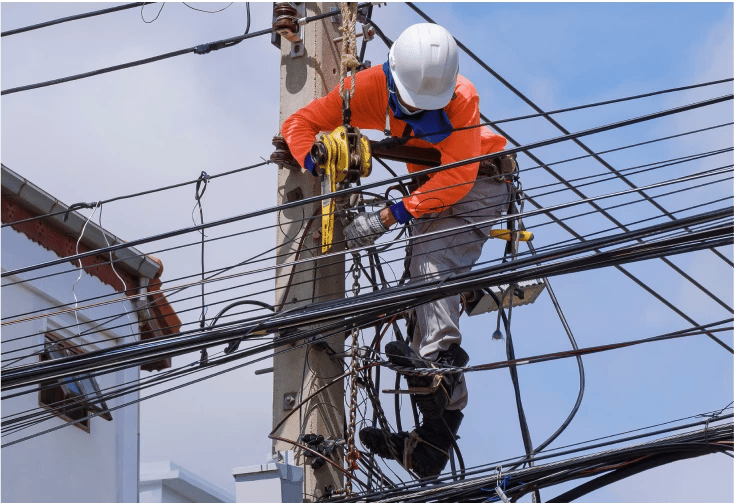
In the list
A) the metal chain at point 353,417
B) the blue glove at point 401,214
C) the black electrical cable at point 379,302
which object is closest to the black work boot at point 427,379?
the metal chain at point 353,417

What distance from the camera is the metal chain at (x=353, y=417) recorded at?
6852 mm

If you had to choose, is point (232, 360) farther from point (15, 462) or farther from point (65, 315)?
point (65, 315)

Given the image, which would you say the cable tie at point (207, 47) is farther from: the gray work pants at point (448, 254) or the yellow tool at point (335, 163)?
the gray work pants at point (448, 254)

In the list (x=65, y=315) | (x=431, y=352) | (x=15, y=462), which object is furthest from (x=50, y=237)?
(x=431, y=352)

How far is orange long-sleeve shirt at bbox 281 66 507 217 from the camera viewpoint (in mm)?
7188

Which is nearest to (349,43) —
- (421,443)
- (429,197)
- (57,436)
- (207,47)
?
(429,197)

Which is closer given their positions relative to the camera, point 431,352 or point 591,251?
point 591,251

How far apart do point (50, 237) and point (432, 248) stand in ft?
17.6

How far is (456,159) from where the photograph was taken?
7.30 metres

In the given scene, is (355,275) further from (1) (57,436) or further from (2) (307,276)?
(1) (57,436)

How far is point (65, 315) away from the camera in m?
11.6

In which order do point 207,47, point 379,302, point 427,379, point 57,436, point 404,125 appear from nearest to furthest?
point 379,302 → point 427,379 → point 404,125 → point 207,47 → point 57,436

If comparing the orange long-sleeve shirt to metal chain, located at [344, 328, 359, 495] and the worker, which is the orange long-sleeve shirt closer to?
the worker

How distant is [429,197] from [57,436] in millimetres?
5383
